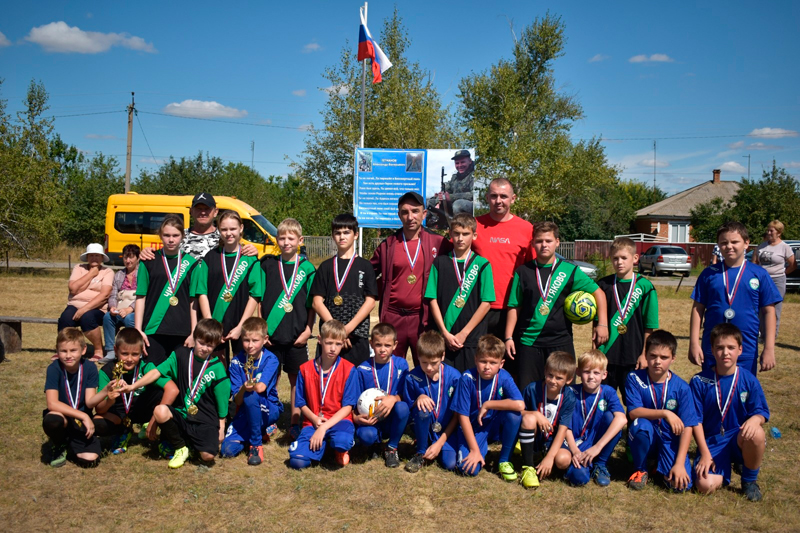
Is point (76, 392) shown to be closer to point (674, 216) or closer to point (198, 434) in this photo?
point (198, 434)

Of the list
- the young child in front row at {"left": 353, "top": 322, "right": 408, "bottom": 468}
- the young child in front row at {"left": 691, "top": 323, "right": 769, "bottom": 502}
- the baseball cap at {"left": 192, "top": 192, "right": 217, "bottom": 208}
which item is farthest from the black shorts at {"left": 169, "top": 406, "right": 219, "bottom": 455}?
the young child in front row at {"left": 691, "top": 323, "right": 769, "bottom": 502}

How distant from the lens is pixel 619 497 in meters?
4.07

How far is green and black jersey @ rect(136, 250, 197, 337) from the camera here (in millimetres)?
4961

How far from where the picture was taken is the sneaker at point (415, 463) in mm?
4457

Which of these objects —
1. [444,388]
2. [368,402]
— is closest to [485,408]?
[444,388]

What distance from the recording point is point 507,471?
431 cm

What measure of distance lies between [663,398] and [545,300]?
115 cm

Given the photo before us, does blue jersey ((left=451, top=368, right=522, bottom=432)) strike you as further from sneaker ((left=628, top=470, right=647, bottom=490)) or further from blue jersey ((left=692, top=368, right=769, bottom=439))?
blue jersey ((left=692, top=368, right=769, bottom=439))

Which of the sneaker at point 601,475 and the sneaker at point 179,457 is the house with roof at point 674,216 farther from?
the sneaker at point 179,457

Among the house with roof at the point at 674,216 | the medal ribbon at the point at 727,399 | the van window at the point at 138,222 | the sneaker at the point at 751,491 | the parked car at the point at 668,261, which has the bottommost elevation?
the sneaker at the point at 751,491

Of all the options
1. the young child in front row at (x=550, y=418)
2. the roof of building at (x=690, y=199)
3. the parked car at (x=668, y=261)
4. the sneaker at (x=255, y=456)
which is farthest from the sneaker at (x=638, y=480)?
the roof of building at (x=690, y=199)

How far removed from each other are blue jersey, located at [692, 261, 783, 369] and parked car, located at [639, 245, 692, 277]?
2448 centimetres

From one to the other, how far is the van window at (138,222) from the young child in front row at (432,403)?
1709cm

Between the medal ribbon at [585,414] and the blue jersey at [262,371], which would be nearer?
the medal ribbon at [585,414]
